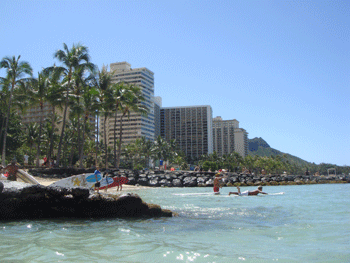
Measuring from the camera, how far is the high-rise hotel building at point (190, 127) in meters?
180

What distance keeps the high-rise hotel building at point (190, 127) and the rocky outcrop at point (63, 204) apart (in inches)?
6574

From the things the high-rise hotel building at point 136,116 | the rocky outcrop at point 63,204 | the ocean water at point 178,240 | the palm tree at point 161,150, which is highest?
the high-rise hotel building at point 136,116

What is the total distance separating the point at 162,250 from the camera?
592cm

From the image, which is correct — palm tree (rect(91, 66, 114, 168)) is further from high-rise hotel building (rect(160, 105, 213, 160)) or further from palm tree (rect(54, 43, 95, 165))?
high-rise hotel building (rect(160, 105, 213, 160))

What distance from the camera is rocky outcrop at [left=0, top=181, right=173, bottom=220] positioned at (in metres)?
9.62

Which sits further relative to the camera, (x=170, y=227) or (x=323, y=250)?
(x=170, y=227)

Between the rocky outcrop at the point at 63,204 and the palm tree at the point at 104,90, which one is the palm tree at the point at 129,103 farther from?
the rocky outcrop at the point at 63,204

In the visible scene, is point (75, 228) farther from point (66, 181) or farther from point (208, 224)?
point (66, 181)

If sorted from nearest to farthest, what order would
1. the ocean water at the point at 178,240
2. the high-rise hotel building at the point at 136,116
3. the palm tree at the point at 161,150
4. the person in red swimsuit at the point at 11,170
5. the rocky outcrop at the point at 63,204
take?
the ocean water at the point at 178,240, the rocky outcrop at the point at 63,204, the person in red swimsuit at the point at 11,170, the palm tree at the point at 161,150, the high-rise hotel building at the point at 136,116

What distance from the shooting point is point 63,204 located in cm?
1007

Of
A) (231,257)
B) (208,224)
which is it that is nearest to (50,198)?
(208,224)

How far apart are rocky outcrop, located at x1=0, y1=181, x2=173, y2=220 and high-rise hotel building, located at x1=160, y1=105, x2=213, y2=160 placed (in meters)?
167

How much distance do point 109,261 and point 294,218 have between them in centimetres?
742

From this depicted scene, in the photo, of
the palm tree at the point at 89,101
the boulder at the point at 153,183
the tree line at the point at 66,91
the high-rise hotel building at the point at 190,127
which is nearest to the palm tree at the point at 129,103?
the tree line at the point at 66,91
